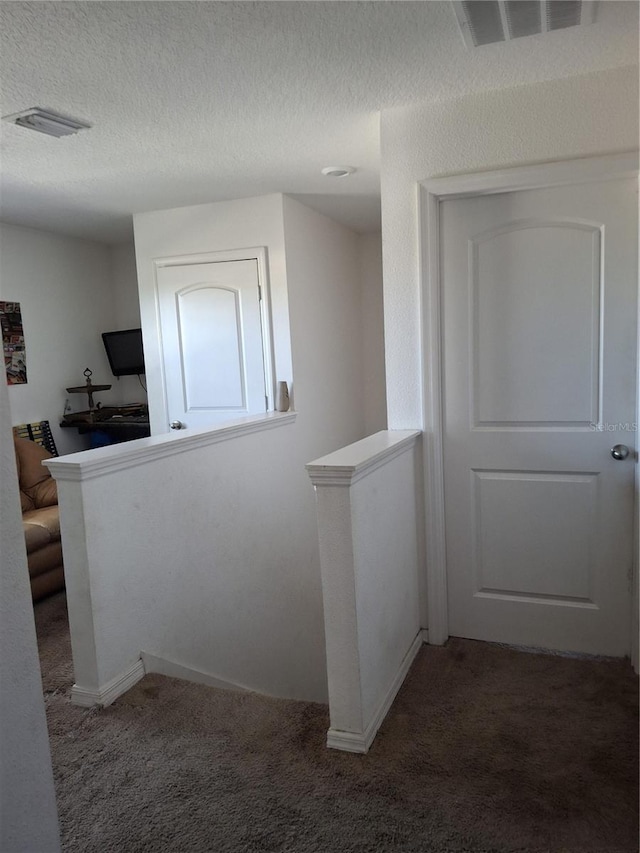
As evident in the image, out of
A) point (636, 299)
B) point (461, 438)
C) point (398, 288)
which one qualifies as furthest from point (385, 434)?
point (636, 299)

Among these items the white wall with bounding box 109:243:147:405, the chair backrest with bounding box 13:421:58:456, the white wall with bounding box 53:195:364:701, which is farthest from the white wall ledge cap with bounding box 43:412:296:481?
the white wall with bounding box 109:243:147:405

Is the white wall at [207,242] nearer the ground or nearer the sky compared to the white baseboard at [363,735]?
nearer the sky

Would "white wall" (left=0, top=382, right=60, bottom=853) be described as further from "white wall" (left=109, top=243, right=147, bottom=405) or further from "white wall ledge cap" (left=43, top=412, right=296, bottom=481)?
"white wall" (left=109, top=243, right=147, bottom=405)

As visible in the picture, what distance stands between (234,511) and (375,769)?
1636 mm

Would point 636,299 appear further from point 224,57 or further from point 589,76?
point 224,57

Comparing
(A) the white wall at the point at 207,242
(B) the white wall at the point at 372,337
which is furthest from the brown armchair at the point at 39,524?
(B) the white wall at the point at 372,337

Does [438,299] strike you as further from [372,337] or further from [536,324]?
[372,337]

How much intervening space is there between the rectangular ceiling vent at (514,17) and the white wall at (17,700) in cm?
178

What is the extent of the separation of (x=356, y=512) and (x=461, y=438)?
91cm

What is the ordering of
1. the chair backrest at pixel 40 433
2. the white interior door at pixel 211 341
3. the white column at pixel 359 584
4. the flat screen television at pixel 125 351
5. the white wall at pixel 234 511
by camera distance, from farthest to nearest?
the flat screen television at pixel 125 351 < the chair backrest at pixel 40 433 < the white interior door at pixel 211 341 < the white wall at pixel 234 511 < the white column at pixel 359 584

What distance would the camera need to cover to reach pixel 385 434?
259cm

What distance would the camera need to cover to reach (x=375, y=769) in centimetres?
191

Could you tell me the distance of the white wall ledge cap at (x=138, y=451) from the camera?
2.25 meters

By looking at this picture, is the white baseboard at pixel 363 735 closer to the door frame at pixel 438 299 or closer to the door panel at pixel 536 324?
the door frame at pixel 438 299
